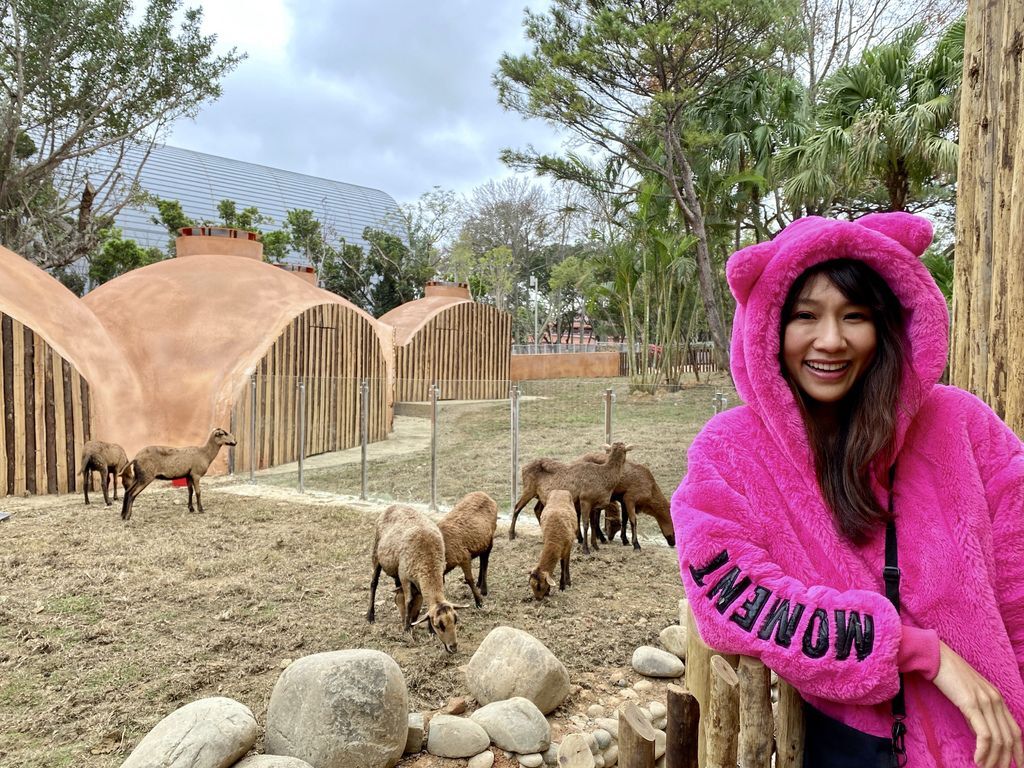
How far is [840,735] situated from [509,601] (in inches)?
157

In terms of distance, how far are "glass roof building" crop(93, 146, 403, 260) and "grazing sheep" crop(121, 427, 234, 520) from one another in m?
32.9

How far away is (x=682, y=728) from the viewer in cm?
162

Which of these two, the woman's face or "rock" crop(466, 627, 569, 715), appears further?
"rock" crop(466, 627, 569, 715)

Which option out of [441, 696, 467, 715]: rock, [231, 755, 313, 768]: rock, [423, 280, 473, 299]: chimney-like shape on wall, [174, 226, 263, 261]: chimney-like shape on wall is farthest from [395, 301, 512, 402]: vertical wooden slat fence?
A: [231, 755, 313, 768]: rock

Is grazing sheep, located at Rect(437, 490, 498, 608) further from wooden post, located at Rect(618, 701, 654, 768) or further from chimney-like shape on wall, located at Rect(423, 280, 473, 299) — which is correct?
chimney-like shape on wall, located at Rect(423, 280, 473, 299)

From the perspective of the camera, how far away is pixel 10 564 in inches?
244

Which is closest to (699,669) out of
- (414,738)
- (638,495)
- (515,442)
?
(414,738)

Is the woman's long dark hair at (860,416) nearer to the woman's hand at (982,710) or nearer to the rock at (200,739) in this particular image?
the woman's hand at (982,710)

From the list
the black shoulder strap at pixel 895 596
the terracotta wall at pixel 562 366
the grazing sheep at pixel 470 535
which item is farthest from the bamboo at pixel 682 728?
the terracotta wall at pixel 562 366

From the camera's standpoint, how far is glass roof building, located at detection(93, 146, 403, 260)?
45.2 meters

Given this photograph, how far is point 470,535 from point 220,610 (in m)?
1.93

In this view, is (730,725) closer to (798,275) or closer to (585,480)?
(798,275)

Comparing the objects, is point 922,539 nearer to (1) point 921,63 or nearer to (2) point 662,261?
(1) point 921,63

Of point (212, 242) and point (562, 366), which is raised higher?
point (212, 242)
